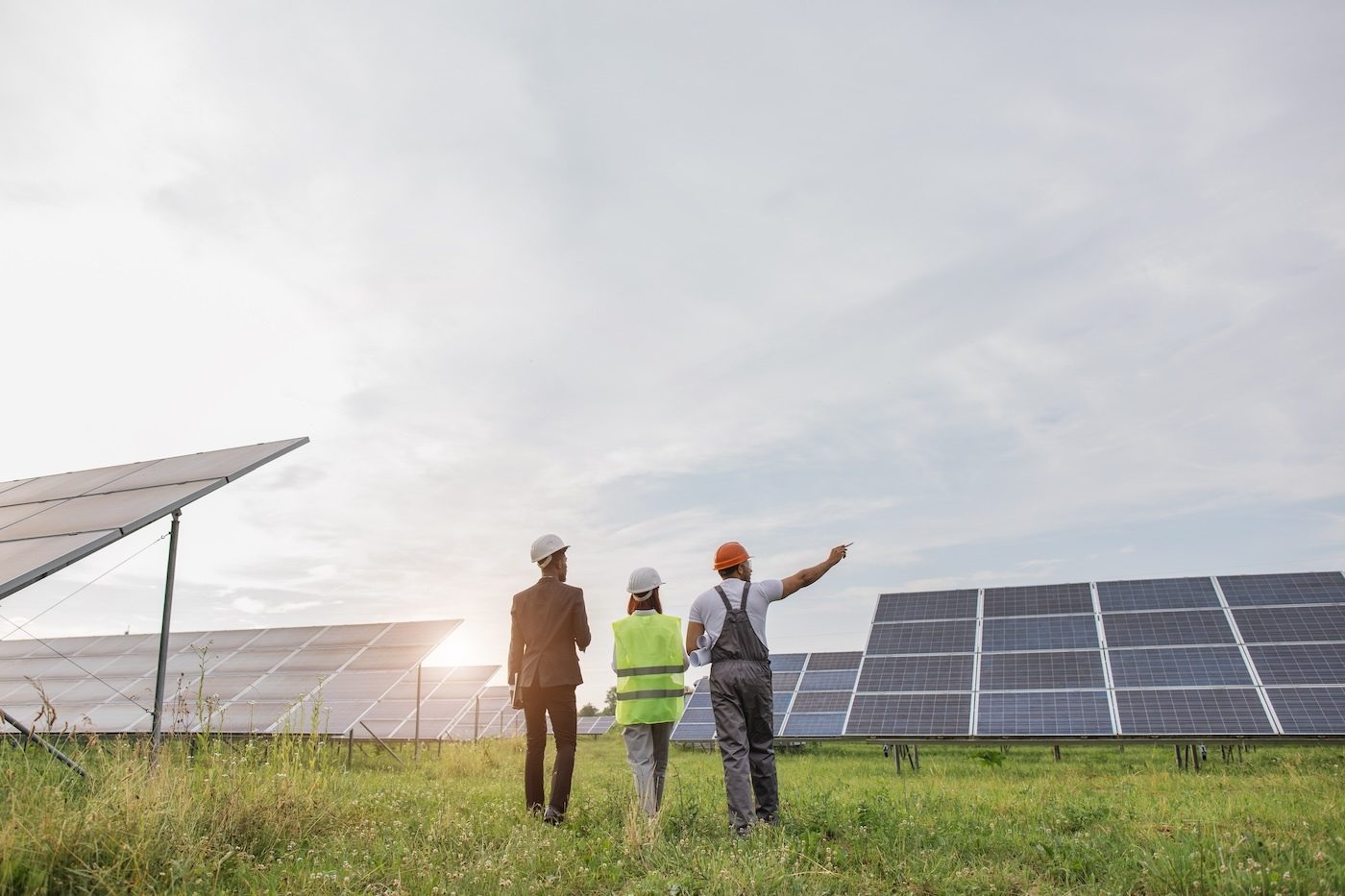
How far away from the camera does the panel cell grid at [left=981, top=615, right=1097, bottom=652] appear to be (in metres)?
15.1

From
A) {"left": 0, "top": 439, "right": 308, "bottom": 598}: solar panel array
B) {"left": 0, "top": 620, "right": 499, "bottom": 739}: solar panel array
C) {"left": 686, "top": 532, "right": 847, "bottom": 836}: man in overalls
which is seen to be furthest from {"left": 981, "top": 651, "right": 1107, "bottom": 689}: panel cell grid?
{"left": 0, "top": 439, "right": 308, "bottom": 598}: solar panel array

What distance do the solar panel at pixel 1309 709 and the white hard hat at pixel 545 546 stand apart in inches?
399

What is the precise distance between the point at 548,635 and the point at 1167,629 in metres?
12.1

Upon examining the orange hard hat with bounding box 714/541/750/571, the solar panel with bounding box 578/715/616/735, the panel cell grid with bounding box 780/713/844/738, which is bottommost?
the solar panel with bounding box 578/715/616/735

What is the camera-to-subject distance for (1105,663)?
46.5 feet

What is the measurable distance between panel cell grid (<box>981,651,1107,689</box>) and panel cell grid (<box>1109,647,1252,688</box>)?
1.07 feet

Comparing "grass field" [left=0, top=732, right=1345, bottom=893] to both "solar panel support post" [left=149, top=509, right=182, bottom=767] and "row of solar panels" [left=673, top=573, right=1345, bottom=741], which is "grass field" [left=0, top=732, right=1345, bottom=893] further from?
"row of solar panels" [left=673, top=573, right=1345, bottom=741]

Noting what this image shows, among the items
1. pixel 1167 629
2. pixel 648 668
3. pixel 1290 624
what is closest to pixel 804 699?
pixel 1167 629

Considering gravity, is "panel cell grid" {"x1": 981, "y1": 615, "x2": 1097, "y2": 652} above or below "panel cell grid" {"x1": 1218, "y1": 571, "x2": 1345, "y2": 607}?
below

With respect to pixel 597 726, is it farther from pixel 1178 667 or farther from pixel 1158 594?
pixel 1178 667

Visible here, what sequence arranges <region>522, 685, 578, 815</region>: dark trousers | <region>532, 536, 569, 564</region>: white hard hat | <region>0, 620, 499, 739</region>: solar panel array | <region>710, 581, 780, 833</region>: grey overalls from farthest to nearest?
<region>0, 620, 499, 739</region>: solar panel array < <region>532, 536, 569, 564</region>: white hard hat < <region>522, 685, 578, 815</region>: dark trousers < <region>710, 581, 780, 833</region>: grey overalls

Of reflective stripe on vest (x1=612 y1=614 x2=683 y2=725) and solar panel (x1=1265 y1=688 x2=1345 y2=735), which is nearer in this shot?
reflective stripe on vest (x1=612 y1=614 x2=683 y2=725)

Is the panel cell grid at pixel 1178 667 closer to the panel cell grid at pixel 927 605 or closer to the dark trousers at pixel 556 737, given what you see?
the panel cell grid at pixel 927 605

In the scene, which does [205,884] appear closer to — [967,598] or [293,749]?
[293,749]
